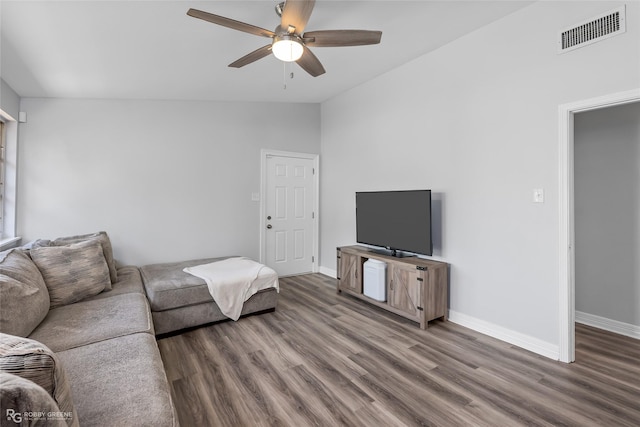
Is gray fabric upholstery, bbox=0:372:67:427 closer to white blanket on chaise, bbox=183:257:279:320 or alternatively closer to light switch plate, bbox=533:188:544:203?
white blanket on chaise, bbox=183:257:279:320

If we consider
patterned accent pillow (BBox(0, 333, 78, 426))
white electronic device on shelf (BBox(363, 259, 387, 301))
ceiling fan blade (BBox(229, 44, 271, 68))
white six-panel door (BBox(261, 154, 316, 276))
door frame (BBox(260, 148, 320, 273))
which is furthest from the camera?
white six-panel door (BBox(261, 154, 316, 276))

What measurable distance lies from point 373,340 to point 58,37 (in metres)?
3.53

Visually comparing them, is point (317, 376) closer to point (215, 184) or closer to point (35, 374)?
point (35, 374)

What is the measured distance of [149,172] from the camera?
3.92 metres

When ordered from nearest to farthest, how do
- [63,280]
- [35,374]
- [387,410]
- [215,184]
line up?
[35,374] < [387,410] < [63,280] < [215,184]

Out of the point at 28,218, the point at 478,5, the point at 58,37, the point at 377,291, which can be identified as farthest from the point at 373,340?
the point at 28,218

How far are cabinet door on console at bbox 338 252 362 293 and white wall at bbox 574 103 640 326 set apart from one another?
2342 mm

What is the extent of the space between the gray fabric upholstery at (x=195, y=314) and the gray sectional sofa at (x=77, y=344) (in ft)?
1.12

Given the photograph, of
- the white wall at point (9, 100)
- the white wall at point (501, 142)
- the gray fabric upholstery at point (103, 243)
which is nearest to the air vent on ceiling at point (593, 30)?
the white wall at point (501, 142)

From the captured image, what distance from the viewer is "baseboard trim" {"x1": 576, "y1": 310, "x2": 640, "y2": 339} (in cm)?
281

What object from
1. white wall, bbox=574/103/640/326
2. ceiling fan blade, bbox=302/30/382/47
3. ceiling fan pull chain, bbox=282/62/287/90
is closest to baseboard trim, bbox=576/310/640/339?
white wall, bbox=574/103/640/326

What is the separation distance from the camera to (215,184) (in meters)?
4.34

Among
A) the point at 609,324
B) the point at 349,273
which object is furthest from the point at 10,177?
the point at 609,324

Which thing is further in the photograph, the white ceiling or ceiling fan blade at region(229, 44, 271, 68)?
ceiling fan blade at region(229, 44, 271, 68)
